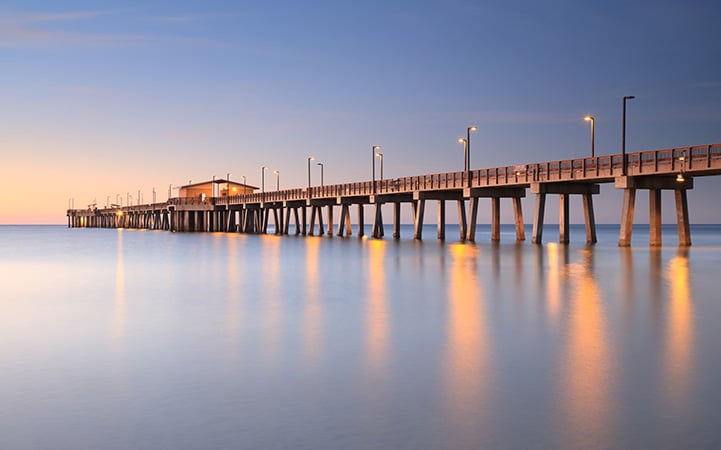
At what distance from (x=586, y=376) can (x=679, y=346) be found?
3.00 meters

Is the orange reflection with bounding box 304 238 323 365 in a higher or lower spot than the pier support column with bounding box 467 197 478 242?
lower

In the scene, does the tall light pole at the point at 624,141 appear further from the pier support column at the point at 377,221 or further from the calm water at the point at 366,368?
the pier support column at the point at 377,221

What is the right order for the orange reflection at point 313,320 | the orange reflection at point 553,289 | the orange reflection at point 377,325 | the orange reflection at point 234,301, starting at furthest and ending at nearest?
the orange reflection at point 553,289, the orange reflection at point 234,301, the orange reflection at point 313,320, the orange reflection at point 377,325

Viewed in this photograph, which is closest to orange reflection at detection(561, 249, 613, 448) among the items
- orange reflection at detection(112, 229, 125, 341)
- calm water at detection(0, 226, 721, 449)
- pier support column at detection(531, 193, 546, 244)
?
calm water at detection(0, 226, 721, 449)

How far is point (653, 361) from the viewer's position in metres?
10.1

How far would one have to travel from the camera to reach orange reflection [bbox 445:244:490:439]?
7449 mm

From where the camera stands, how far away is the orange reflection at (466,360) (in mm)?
7449

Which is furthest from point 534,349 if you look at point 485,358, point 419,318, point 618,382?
point 419,318

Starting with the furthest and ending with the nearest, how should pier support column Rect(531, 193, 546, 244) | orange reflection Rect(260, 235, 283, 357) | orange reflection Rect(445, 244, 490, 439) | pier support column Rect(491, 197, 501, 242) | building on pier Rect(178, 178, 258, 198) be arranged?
building on pier Rect(178, 178, 258, 198), pier support column Rect(491, 197, 501, 242), pier support column Rect(531, 193, 546, 244), orange reflection Rect(260, 235, 283, 357), orange reflection Rect(445, 244, 490, 439)

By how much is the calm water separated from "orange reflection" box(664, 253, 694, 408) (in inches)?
1.8

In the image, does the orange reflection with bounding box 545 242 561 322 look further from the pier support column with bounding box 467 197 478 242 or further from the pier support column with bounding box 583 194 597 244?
the pier support column with bounding box 467 197 478 242

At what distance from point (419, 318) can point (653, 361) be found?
5.56 m

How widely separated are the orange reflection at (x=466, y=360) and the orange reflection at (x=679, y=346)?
85.3 inches

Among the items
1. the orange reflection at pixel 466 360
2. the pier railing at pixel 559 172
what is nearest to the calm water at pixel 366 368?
the orange reflection at pixel 466 360
